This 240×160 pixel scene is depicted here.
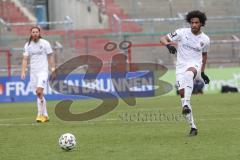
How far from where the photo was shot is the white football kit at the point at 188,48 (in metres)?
13.2

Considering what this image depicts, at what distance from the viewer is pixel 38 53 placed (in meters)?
17.6

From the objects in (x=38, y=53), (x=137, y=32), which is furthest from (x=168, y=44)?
(x=137, y=32)

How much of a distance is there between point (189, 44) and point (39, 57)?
5.54m

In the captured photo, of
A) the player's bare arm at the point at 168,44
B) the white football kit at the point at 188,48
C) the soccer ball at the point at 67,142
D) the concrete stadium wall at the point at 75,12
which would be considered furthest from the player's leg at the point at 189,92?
the concrete stadium wall at the point at 75,12

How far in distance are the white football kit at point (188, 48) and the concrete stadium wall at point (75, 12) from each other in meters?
23.7

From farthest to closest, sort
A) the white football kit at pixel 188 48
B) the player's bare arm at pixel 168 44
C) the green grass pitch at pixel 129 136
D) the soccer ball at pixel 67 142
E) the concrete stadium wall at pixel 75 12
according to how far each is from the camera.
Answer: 1. the concrete stadium wall at pixel 75 12
2. the white football kit at pixel 188 48
3. the player's bare arm at pixel 168 44
4. the soccer ball at pixel 67 142
5. the green grass pitch at pixel 129 136

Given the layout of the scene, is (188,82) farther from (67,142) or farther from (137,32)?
(137,32)

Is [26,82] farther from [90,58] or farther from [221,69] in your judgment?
[221,69]

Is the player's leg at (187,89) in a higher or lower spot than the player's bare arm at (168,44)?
lower

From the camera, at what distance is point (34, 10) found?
37.1m

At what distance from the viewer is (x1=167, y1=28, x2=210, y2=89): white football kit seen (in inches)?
518

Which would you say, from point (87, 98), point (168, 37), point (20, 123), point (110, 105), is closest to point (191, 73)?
point (168, 37)

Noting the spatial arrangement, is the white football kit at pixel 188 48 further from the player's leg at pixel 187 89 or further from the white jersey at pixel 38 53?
the white jersey at pixel 38 53

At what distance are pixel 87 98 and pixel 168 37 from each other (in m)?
15.5
